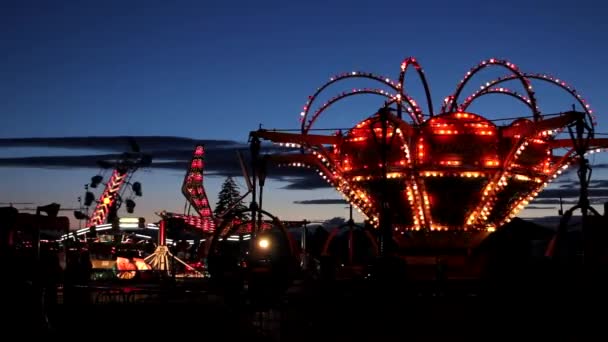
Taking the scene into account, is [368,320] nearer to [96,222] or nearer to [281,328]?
[281,328]

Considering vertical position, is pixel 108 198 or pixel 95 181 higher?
pixel 95 181

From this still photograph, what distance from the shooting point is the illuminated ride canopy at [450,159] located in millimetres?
29609

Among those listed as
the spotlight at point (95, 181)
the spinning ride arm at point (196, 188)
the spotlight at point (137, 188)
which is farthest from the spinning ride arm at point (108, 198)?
the spinning ride arm at point (196, 188)

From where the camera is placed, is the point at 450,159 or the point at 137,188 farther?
the point at 137,188

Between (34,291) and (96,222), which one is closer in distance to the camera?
(34,291)

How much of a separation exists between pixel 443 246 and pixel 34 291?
58.8 ft

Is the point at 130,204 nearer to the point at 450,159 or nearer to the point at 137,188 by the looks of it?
the point at 137,188

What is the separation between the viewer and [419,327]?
15.0 meters

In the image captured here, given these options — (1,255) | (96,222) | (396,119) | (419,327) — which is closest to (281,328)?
(419,327)

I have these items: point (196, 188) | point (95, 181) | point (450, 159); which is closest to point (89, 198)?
point (95, 181)

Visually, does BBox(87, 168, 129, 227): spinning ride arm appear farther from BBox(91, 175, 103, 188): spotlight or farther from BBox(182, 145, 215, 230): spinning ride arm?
BBox(182, 145, 215, 230): spinning ride arm

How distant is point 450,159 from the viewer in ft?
97.6

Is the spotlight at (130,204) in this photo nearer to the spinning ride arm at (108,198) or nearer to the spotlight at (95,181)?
the spinning ride arm at (108,198)

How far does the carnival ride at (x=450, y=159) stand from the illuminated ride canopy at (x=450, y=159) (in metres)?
0.04
